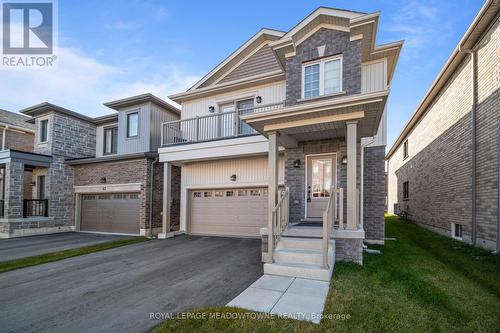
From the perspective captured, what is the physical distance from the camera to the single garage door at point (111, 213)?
38.2 ft

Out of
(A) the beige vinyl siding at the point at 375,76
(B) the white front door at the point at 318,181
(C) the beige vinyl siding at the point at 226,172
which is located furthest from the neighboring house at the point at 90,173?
(A) the beige vinyl siding at the point at 375,76

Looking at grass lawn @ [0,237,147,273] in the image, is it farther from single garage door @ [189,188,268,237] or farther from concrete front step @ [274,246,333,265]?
concrete front step @ [274,246,333,265]

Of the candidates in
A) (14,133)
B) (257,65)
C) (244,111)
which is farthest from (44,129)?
(257,65)

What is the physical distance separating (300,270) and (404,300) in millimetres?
1757

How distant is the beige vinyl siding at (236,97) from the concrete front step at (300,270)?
6.71m

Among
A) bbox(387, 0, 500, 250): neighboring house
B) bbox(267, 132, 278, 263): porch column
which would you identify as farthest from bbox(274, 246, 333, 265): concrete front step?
bbox(387, 0, 500, 250): neighboring house

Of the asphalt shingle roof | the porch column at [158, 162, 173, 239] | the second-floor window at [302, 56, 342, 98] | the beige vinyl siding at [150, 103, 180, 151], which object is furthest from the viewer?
the asphalt shingle roof

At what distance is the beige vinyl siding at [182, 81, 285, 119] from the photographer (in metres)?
10.3

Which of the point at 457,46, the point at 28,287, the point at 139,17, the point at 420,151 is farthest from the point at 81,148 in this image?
the point at 420,151

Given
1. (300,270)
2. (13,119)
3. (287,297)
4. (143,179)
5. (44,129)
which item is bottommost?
(287,297)

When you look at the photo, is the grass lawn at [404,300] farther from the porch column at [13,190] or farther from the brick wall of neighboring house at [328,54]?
the porch column at [13,190]

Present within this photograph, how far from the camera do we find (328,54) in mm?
7590

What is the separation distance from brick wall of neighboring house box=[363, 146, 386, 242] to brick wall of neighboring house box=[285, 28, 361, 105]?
2.60 m
